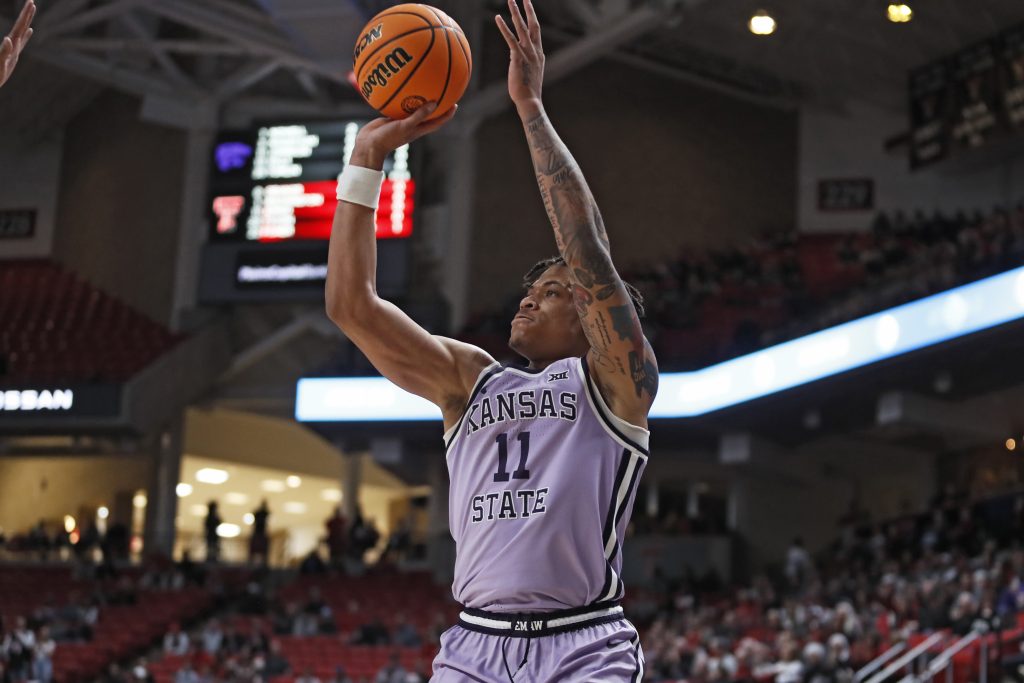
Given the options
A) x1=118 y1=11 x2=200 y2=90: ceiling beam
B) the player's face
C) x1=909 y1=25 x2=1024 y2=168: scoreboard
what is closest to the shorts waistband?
the player's face

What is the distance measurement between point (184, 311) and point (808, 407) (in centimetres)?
1167

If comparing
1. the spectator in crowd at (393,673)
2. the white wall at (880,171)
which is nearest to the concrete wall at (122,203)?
the white wall at (880,171)

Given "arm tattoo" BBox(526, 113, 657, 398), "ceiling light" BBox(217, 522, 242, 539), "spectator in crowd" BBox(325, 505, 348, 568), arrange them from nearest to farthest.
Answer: "arm tattoo" BBox(526, 113, 657, 398), "spectator in crowd" BBox(325, 505, 348, 568), "ceiling light" BBox(217, 522, 242, 539)

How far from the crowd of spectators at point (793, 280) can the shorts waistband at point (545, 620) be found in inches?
584

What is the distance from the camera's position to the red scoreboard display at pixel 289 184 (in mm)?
23453

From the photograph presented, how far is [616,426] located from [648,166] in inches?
960

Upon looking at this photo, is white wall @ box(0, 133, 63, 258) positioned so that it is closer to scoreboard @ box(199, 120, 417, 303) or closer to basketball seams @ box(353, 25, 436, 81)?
scoreboard @ box(199, 120, 417, 303)

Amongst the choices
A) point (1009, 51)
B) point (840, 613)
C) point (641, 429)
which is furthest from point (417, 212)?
point (641, 429)

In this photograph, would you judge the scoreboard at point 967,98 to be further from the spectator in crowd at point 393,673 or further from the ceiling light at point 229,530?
the ceiling light at point 229,530

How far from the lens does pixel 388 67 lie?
4254 millimetres

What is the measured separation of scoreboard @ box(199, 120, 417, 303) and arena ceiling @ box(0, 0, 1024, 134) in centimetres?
131

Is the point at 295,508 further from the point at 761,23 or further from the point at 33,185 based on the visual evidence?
the point at 761,23

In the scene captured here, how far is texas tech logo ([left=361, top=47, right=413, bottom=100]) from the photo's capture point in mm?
4242

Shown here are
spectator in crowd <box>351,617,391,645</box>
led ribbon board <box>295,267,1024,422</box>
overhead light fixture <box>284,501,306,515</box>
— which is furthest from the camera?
overhead light fixture <box>284,501,306,515</box>
